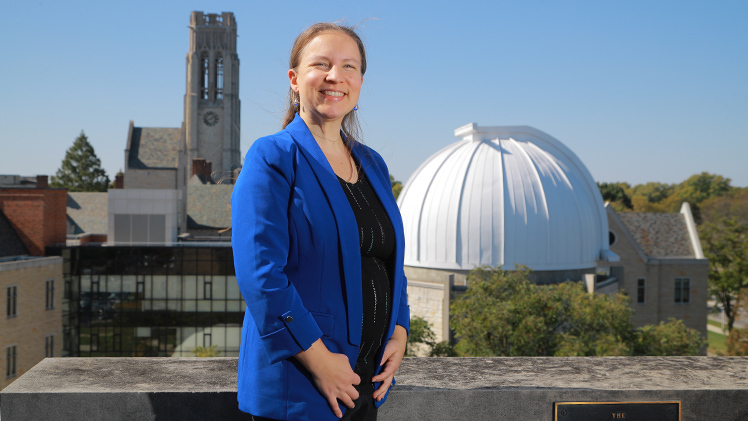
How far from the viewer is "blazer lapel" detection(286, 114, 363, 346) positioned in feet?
7.33

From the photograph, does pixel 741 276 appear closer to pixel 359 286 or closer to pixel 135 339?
pixel 135 339

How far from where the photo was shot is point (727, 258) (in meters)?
43.9

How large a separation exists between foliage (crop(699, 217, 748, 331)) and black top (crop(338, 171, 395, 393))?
4725 centimetres

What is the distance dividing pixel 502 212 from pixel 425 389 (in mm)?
25210

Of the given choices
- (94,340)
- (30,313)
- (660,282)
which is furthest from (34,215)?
(660,282)

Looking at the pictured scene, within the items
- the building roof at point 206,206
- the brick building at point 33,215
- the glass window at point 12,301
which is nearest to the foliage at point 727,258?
the building roof at point 206,206

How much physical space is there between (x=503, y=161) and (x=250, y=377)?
92.8 feet

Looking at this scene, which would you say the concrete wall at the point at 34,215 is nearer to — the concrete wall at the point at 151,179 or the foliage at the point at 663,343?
the foliage at the point at 663,343

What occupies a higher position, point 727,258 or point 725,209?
point 725,209

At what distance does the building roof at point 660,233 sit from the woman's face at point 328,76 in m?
39.5

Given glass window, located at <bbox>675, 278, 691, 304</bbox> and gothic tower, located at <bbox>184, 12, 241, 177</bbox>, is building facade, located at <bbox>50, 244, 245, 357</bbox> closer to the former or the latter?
glass window, located at <bbox>675, 278, 691, 304</bbox>

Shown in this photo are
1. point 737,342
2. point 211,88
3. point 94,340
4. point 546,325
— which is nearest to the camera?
point 546,325

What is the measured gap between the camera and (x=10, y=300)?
2366cm

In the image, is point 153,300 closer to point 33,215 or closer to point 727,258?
point 33,215
